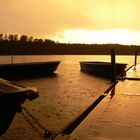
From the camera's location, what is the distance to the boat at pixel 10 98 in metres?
5.64

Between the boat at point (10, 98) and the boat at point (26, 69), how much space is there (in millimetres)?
24524

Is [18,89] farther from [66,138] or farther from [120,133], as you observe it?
[120,133]

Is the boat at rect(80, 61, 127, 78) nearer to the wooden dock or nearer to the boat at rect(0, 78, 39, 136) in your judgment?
the wooden dock

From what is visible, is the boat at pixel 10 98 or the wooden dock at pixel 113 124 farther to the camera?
the wooden dock at pixel 113 124

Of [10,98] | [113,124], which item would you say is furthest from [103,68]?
[10,98]

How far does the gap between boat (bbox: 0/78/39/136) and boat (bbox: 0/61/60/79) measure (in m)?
24.5

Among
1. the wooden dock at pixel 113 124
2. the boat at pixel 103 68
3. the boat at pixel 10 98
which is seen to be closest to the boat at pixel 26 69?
the boat at pixel 103 68

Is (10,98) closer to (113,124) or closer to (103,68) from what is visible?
(113,124)

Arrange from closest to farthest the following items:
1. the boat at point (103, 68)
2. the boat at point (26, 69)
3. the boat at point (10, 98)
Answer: the boat at point (10, 98)
the boat at point (26, 69)
the boat at point (103, 68)

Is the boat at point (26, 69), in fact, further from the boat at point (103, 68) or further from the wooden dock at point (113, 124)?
the wooden dock at point (113, 124)

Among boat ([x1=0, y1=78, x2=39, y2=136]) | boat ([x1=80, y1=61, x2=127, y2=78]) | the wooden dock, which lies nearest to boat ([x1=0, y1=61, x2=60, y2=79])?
boat ([x1=80, y1=61, x2=127, y2=78])

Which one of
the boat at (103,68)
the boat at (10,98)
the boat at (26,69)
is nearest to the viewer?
the boat at (10,98)

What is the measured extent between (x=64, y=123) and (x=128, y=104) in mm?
2329

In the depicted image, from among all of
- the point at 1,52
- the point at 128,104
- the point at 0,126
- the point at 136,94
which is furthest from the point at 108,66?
the point at 1,52
